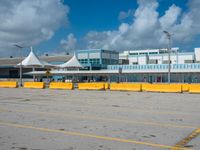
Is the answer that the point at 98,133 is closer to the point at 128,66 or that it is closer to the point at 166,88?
the point at 166,88

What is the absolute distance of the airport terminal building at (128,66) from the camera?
61956 mm

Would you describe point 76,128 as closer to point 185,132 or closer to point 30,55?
point 185,132

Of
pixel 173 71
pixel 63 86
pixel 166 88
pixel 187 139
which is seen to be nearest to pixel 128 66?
pixel 173 71

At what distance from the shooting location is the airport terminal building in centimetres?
6196

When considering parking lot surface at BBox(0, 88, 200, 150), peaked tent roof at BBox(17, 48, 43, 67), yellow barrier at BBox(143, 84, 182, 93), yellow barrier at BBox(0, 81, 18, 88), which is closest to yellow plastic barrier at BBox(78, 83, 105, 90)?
yellow barrier at BBox(143, 84, 182, 93)

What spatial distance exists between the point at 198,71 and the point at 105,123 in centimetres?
4681

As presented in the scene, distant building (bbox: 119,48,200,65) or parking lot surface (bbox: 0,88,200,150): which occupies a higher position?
distant building (bbox: 119,48,200,65)

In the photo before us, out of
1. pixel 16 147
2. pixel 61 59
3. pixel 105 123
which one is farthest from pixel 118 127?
pixel 61 59

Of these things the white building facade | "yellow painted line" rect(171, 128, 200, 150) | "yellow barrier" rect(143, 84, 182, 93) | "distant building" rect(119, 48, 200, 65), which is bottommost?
"yellow painted line" rect(171, 128, 200, 150)

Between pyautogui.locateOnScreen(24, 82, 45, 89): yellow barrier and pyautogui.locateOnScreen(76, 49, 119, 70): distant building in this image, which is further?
pyautogui.locateOnScreen(76, 49, 119, 70): distant building

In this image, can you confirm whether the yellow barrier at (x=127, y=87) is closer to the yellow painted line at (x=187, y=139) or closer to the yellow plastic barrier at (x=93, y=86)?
the yellow plastic barrier at (x=93, y=86)

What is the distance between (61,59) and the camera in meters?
104

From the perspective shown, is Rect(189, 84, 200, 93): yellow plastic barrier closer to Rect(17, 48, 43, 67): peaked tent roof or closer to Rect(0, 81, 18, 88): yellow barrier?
Rect(0, 81, 18, 88): yellow barrier

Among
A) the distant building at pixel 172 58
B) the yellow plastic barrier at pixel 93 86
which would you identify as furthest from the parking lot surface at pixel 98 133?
the distant building at pixel 172 58
